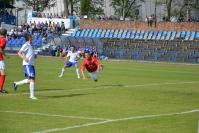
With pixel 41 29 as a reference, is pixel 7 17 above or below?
above

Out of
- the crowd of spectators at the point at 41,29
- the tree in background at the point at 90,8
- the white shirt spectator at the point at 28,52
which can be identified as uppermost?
the tree in background at the point at 90,8

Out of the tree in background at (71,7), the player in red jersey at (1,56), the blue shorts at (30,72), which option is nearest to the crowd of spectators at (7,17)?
the tree in background at (71,7)

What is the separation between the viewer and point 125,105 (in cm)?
1862

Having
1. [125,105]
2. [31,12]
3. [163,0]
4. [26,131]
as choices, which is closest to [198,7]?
[163,0]

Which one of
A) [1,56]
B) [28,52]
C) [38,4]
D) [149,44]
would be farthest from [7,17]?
[28,52]

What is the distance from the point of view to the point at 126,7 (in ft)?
252

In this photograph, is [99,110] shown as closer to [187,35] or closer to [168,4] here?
[187,35]

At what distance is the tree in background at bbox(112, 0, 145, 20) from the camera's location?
76125 millimetres

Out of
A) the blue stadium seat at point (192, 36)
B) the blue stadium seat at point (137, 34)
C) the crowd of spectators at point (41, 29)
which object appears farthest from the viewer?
the crowd of spectators at point (41, 29)

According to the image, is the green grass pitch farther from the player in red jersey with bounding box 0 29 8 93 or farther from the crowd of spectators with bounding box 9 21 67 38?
the crowd of spectators with bounding box 9 21 67 38

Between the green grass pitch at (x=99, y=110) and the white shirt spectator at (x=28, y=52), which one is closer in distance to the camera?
the green grass pitch at (x=99, y=110)

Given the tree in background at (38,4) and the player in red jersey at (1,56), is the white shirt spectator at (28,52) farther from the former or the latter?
the tree in background at (38,4)

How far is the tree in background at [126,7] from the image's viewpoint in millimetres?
76125

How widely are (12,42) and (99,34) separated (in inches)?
370
